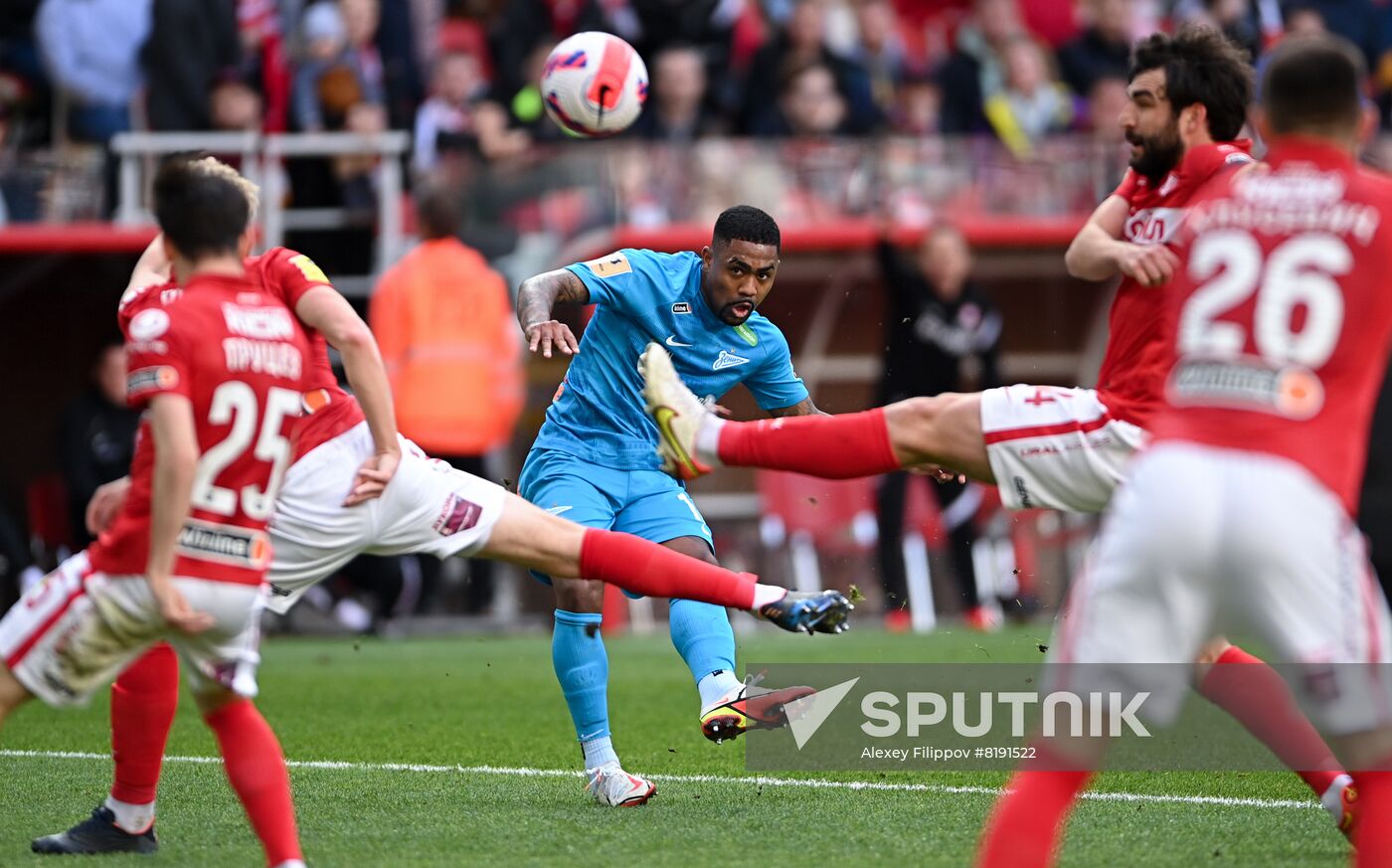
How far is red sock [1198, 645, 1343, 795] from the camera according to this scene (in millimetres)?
5625

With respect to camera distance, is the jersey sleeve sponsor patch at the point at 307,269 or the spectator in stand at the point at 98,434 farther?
the spectator in stand at the point at 98,434

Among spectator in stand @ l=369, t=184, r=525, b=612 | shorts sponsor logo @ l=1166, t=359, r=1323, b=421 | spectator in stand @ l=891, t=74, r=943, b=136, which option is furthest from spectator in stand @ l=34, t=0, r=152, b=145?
shorts sponsor logo @ l=1166, t=359, r=1323, b=421

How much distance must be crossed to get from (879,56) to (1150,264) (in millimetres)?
11488

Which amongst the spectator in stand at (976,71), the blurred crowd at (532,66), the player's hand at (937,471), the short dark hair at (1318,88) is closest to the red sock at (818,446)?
the player's hand at (937,471)

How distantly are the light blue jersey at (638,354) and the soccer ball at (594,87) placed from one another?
51.7 inches

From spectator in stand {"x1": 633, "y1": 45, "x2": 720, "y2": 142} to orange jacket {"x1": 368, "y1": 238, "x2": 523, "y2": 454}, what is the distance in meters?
2.21

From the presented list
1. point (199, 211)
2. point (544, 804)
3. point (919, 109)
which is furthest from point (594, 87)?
point (919, 109)

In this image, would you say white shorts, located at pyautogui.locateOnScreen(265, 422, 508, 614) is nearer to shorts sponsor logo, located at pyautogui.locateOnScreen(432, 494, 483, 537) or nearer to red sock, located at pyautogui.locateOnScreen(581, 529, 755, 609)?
shorts sponsor logo, located at pyautogui.locateOnScreen(432, 494, 483, 537)

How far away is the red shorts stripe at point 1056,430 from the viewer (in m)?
5.38

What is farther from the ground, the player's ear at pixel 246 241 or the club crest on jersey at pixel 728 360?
the player's ear at pixel 246 241

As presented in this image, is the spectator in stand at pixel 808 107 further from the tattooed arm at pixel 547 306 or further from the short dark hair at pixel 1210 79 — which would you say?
the short dark hair at pixel 1210 79

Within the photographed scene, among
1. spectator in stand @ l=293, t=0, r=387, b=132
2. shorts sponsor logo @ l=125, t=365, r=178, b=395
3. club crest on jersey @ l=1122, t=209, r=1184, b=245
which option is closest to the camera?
shorts sponsor logo @ l=125, t=365, r=178, b=395

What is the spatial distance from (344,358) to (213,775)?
8.29ft

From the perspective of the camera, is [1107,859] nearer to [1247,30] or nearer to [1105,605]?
[1105,605]
